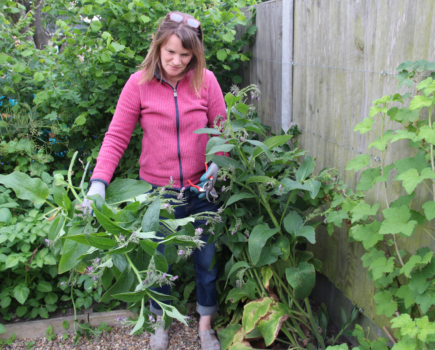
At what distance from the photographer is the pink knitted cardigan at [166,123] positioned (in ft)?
6.27

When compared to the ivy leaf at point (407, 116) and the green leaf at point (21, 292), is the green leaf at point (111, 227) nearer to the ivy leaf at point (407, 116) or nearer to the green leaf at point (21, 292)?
the ivy leaf at point (407, 116)

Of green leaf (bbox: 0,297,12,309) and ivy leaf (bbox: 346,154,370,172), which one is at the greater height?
ivy leaf (bbox: 346,154,370,172)

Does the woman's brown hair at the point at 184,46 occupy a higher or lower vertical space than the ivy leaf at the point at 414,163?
higher

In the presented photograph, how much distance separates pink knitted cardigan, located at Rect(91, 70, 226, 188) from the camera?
6.27ft

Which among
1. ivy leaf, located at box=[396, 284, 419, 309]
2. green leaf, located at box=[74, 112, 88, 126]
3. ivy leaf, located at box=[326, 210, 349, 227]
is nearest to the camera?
ivy leaf, located at box=[396, 284, 419, 309]

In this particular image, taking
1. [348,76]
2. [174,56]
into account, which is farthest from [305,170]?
[174,56]

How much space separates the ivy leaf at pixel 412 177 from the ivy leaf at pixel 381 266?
0.39m

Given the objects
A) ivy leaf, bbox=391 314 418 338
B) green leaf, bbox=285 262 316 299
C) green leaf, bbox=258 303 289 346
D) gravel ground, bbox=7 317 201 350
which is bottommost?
gravel ground, bbox=7 317 201 350

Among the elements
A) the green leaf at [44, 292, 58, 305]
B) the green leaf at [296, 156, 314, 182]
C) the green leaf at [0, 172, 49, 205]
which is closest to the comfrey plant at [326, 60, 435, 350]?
the green leaf at [296, 156, 314, 182]

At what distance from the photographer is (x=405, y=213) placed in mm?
1324

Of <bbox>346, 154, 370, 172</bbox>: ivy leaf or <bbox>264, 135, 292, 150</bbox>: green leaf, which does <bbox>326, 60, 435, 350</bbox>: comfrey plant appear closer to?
<bbox>346, 154, 370, 172</bbox>: ivy leaf

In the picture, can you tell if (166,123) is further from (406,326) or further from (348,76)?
(406,326)

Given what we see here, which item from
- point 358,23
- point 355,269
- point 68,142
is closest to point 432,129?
point 358,23

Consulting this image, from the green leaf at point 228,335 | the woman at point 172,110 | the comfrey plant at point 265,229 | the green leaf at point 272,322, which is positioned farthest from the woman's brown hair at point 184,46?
the green leaf at point 228,335
